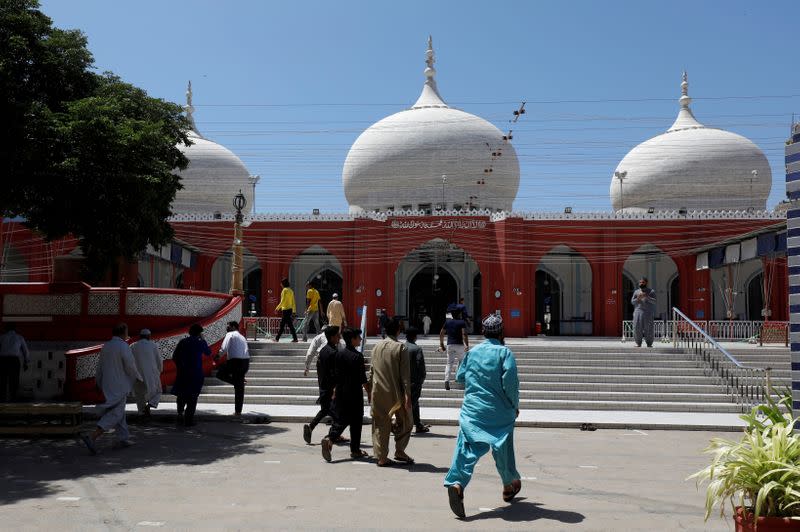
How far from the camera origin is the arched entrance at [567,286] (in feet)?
99.5

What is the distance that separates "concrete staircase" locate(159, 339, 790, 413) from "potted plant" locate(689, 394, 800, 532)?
31.1 feet

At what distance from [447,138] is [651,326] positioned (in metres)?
15.4

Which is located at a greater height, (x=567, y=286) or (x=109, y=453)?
(x=567, y=286)

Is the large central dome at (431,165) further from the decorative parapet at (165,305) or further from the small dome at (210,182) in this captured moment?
the decorative parapet at (165,305)

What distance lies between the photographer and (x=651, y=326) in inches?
699

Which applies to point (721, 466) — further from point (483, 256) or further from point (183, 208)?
point (183, 208)

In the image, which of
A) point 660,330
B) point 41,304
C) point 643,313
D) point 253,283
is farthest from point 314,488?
point 253,283

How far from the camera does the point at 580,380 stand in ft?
50.1

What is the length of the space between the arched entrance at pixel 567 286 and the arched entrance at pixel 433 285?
2.77 m

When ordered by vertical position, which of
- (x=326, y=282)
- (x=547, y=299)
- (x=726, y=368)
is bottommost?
(x=726, y=368)

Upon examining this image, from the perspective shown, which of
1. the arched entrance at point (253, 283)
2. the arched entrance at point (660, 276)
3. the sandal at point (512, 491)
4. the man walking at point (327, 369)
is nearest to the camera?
the sandal at point (512, 491)

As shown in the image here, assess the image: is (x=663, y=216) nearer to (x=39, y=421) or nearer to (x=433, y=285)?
(x=433, y=285)

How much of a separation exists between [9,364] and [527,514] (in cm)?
916

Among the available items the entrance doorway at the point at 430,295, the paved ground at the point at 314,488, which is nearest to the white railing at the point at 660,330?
the entrance doorway at the point at 430,295
